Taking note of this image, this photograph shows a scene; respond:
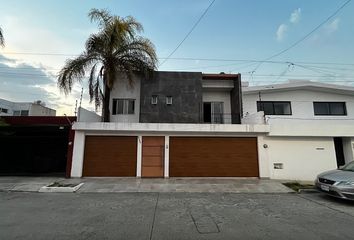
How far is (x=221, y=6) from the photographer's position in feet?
31.4

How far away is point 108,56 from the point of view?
12977mm

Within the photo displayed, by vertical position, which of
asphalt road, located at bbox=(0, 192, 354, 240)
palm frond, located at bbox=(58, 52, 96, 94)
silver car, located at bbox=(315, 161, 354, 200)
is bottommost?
asphalt road, located at bbox=(0, 192, 354, 240)

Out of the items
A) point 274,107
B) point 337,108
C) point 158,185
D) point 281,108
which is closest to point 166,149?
point 158,185

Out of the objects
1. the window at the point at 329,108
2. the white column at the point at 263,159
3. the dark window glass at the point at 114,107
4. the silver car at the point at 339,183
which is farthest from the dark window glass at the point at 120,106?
the window at the point at 329,108

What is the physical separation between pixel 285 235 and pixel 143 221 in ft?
11.1

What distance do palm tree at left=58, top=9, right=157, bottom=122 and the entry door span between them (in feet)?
11.6

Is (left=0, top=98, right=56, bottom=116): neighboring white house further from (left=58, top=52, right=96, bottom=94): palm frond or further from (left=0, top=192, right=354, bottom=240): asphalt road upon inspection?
(left=0, top=192, right=354, bottom=240): asphalt road

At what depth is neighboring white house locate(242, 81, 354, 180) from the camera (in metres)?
13.0

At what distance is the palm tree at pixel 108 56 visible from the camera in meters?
12.7

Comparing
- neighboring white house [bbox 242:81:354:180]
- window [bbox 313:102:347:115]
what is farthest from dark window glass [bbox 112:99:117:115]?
window [bbox 313:102:347:115]

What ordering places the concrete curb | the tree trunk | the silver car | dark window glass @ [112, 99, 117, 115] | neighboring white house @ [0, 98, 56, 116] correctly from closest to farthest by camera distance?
the silver car → the concrete curb → the tree trunk → dark window glass @ [112, 99, 117, 115] → neighboring white house @ [0, 98, 56, 116]

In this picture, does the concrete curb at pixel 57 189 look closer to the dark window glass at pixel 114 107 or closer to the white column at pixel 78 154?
the white column at pixel 78 154

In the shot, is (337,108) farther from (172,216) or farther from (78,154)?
(78,154)

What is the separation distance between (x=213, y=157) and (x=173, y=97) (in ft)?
16.0
